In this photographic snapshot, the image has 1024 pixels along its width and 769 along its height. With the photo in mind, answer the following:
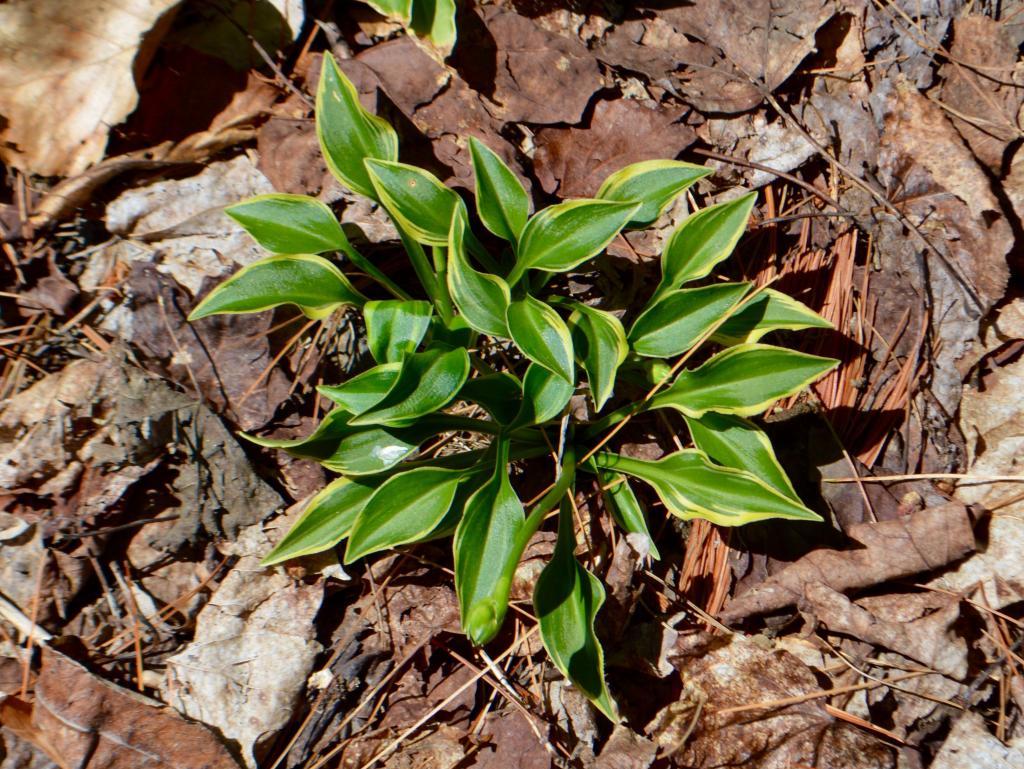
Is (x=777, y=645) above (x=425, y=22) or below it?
below

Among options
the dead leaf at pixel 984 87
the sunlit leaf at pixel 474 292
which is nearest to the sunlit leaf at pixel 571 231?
the sunlit leaf at pixel 474 292

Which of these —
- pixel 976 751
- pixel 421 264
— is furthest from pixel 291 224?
pixel 976 751

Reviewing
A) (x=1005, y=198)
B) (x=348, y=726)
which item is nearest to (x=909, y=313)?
(x=1005, y=198)

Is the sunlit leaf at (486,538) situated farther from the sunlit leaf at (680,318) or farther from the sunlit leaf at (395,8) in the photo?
the sunlit leaf at (395,8)

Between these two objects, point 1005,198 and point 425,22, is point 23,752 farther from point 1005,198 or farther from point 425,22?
point 1005,198

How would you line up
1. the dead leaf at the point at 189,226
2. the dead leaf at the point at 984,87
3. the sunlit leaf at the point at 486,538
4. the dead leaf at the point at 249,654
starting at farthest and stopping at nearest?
the dead leaf at the point at 984,87, the dead leaf at the point at 189,226, the dead leaf at the point at 249,654, the sunlit leaf at the point at 486,538

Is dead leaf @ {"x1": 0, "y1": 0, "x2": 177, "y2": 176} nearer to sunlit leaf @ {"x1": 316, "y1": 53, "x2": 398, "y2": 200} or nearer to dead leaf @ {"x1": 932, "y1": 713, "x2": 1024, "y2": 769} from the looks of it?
sunlit leaf @ {"x1": 316, "y1": 53, "x2": 398, "y2": 200}
